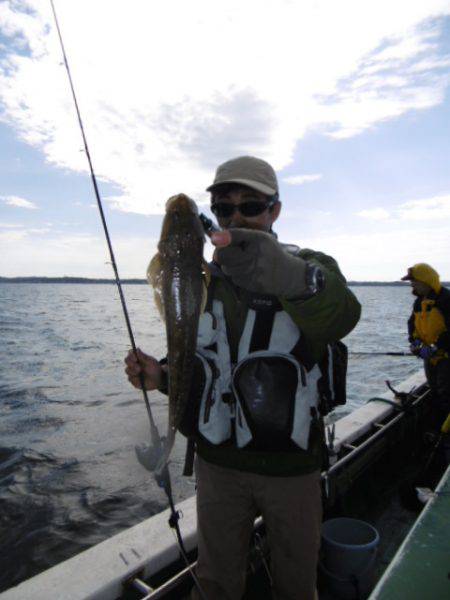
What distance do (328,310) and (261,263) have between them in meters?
0.48

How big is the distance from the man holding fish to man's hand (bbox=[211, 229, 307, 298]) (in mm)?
254

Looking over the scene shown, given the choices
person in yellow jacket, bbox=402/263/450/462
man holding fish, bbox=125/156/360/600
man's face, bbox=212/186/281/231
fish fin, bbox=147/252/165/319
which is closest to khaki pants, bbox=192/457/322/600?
man holding fish, bbox=125/156/360/600

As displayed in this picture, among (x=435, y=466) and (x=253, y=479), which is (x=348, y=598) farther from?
(x=435, y=466)

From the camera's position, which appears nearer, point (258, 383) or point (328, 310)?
point (328, 310)

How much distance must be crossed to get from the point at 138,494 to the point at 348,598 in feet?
20.1

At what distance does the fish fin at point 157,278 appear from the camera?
2302 mm

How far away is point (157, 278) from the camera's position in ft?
7.64

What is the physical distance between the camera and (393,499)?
19.5 ft

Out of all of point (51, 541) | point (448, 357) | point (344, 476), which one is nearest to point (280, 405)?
point (344, 476)

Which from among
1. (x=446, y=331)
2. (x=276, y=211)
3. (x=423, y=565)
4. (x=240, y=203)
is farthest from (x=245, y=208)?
(x=446, y=331)

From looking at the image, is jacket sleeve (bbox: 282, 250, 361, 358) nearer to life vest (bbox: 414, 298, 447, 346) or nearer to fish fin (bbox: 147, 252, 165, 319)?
fish fin (bbox: 147, 252, 165, 319)

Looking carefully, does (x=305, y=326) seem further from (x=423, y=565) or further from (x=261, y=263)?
(x=423, y=565)

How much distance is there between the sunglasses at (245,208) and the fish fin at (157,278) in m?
0.74

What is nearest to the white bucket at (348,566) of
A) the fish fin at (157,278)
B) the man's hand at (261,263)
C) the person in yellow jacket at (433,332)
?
the man's hand at (261,263)
